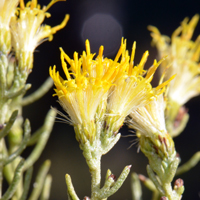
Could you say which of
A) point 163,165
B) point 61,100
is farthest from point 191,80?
point 61,100

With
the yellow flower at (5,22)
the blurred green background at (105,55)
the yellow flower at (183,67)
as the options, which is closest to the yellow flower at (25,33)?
the yellow flower at (5,22)

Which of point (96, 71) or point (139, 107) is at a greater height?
point (96, 71)

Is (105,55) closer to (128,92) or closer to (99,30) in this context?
(99,30)

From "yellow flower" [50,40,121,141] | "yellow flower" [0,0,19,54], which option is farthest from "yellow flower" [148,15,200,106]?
"yellow flower" [0,0,19,54]

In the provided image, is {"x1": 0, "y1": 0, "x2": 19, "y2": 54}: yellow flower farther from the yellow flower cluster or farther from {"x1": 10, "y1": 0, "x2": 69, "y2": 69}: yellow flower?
the yellow flower cluster

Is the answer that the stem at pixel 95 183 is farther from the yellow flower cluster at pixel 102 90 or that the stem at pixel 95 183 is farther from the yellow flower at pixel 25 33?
the yellow flower at pixel 25 33

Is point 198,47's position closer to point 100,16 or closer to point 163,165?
point 163,165
